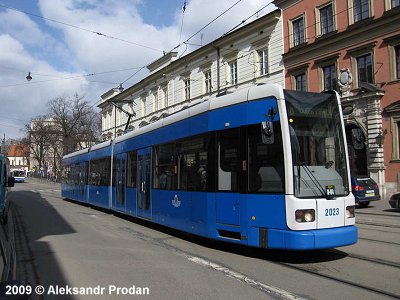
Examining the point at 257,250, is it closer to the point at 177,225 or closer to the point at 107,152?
the point at 177,225

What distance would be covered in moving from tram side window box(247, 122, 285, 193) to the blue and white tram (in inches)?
0.7

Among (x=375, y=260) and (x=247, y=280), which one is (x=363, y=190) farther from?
(x=247, y=280)

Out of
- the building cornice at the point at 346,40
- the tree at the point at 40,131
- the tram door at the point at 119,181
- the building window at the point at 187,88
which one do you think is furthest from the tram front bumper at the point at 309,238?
the tree at the point at 40,131

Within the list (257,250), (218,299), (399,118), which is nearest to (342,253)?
(257,250)

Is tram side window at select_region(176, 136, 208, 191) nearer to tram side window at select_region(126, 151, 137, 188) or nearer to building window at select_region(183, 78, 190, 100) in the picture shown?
tram side window at select_region(126, 151, 137, 188)

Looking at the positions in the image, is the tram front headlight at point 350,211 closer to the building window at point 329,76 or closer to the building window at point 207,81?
the building window at point 329,76

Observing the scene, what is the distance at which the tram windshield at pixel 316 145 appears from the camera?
7.59m

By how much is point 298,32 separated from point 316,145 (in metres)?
24.4

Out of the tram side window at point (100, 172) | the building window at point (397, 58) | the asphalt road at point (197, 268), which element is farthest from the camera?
the building window at point (397, 58)

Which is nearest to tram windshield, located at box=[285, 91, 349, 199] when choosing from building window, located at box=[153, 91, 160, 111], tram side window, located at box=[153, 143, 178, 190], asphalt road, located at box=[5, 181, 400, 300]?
asphalt road, located at box=[5, 181, 400, 300]

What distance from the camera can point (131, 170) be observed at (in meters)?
14.6

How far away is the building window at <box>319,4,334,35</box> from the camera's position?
92.2 feet

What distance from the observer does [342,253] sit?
838 cm

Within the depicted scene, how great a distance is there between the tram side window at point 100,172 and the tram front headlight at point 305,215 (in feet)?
39.0
